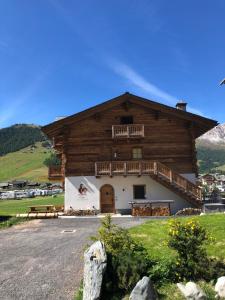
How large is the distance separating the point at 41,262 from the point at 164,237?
5.08m

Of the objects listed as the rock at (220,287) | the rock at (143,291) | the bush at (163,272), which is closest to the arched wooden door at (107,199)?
the bush at (163,272)

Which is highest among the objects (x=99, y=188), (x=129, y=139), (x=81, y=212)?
(x=129, y=139)

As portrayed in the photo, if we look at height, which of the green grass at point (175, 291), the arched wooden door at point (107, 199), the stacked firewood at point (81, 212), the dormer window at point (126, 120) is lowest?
the green grass at point (175, 291)

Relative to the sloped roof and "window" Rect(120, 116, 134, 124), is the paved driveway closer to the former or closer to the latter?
the sloped roof

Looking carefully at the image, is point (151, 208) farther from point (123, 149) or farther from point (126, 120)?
point (126, 120)

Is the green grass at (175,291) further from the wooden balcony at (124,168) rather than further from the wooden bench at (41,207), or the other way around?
the wooden bench at (41,207)

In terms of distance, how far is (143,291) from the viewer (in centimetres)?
961

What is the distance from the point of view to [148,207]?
95.7ft

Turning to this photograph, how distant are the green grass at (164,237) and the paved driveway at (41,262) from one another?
105 inches

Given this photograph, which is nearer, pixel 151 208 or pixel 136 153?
pixel 151 208

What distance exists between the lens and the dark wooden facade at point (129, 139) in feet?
109

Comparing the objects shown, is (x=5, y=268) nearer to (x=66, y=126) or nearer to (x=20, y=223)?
(x=20, y=223)

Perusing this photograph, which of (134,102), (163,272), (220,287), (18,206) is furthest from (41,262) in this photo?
(18,206)

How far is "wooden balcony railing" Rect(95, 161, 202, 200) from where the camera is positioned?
101 feet
